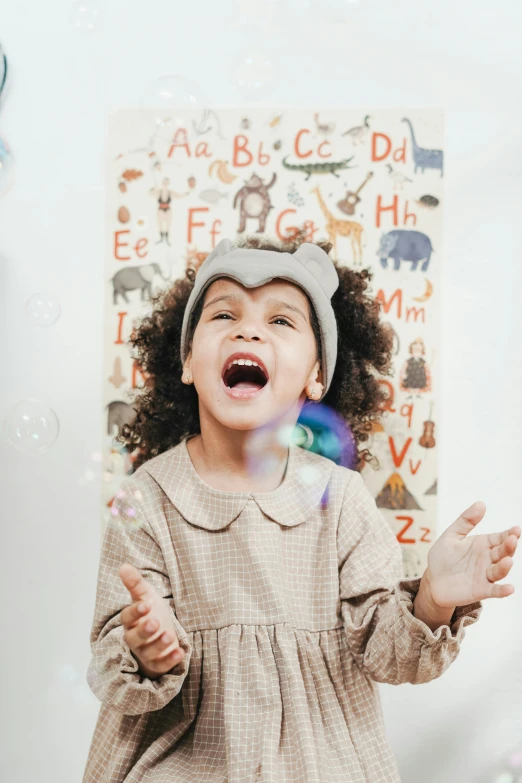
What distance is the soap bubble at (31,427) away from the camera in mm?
1126

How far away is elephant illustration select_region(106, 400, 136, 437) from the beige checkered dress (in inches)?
9.4

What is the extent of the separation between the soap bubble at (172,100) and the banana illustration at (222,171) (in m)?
0.08

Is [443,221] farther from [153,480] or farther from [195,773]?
[195,773]

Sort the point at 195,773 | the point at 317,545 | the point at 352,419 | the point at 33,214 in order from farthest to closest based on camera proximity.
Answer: the point at 33,214 < the point at 352,419 < the point at 317,545 < the point at 195,773

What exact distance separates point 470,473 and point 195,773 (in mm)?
659

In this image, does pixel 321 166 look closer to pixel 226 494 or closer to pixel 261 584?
pixel 226 494

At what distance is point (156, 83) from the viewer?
1203 mm

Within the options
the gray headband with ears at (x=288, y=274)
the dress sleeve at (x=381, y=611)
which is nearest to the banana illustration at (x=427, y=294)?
the gray headband with ears at (x=288, y=274)

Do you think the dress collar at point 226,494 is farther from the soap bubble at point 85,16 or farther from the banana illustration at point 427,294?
the soap bubble at point 85,16

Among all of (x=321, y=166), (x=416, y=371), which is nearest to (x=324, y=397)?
(x=416, y=371)

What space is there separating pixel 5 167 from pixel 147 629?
2.52ft

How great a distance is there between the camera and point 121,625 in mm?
928

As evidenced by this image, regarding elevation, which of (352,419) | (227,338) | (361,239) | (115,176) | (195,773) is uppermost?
(115,176)

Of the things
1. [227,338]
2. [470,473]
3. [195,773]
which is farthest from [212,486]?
[470,473]
